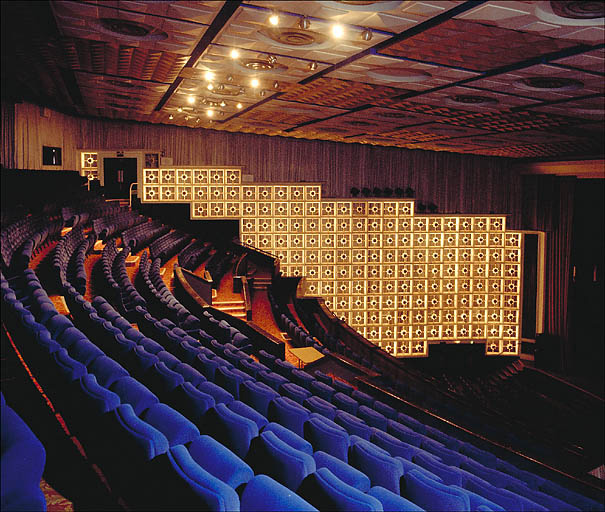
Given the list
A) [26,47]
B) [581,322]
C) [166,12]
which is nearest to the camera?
[166,12]

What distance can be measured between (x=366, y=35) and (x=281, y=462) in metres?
1.78

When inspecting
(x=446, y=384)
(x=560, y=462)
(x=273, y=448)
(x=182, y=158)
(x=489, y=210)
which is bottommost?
(x=446, y=384)

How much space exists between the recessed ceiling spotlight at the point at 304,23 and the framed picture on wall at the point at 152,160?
17.7ft

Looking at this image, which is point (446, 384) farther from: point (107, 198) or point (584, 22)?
point (584, 22)

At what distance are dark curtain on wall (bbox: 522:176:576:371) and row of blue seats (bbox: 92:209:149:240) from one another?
540 cm

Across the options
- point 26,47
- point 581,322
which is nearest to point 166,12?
point 26,47

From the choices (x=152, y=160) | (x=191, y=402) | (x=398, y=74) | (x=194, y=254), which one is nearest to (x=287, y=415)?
(x=191, y=402)

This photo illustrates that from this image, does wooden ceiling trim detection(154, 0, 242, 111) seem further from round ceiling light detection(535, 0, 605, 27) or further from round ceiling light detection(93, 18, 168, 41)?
round ceiling light detection(535, 0, 605, 27)

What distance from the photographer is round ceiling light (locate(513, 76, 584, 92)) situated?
2865 millimetres

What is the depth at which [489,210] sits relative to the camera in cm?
785

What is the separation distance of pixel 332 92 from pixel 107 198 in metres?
4.88

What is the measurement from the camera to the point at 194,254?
6316 mm

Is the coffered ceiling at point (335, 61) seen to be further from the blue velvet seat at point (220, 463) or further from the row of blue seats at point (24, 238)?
the blue velvet seat at point (220, 463)

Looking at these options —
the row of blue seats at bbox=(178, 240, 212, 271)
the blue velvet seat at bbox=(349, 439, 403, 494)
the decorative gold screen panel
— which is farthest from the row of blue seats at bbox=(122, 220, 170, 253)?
the blue velvet seat at bbox=(349, 439, 403, 494)
